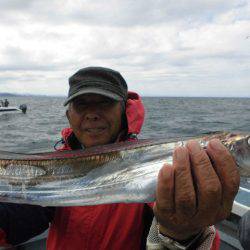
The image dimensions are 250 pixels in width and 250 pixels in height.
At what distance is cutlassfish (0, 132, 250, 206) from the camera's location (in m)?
2.36

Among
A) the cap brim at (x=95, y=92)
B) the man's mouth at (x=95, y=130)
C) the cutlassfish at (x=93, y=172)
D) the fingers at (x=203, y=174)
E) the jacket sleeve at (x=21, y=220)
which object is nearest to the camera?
the fingers at (x=203, y=174)

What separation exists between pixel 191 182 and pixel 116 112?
169cm

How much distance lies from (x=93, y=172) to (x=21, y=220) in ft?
3.45

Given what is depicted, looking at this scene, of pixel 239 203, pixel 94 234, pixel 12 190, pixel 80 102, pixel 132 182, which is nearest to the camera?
pixel 132 182

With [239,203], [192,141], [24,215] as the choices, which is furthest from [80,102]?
[239,203]

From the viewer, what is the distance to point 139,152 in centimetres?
246

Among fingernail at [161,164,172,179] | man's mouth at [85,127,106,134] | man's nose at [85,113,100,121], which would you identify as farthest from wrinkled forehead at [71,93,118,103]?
fingernail at [161,164,172,179]

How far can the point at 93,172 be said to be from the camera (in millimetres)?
2529

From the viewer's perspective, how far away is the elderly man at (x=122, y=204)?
7.25 feet

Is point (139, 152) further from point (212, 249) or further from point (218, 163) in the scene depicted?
point (212, 249)

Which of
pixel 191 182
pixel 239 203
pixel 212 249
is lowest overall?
pixel 239 203

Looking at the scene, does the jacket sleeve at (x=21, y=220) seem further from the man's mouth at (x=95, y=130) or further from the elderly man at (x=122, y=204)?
the man's mouth at (x=95, y=130)

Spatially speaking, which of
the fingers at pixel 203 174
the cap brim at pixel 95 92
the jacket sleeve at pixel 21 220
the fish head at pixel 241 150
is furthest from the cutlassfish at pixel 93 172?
the cap brim at pixel 95 92

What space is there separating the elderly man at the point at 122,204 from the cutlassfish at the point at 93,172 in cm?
14
